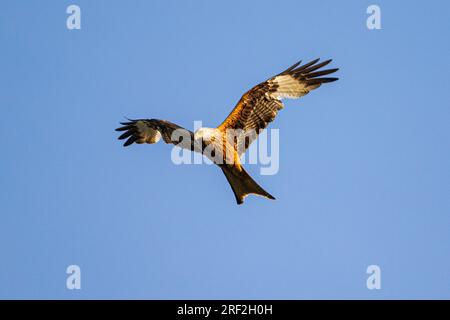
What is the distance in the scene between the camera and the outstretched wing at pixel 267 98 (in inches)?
528

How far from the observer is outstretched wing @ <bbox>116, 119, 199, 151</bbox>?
13.0m

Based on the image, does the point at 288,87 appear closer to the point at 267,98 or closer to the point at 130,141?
the point at 267,98

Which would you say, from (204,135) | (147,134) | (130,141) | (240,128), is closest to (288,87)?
(240,128)

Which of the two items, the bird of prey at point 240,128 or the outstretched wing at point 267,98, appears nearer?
the bird of prey at point 240,128

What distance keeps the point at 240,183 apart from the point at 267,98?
1.65 meters

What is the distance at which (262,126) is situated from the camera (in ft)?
44.6

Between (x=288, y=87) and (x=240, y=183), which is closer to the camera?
(x=240, y=183)

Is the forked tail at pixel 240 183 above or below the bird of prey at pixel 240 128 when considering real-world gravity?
below

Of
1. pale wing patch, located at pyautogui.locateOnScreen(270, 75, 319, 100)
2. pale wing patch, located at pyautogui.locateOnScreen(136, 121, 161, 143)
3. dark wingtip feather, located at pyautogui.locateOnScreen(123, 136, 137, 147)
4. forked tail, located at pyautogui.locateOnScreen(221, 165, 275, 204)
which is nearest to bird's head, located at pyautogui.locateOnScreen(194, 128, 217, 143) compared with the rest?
→ forked tail, located at pyautogui.locateOnScreen(221, 165, 275, 204)

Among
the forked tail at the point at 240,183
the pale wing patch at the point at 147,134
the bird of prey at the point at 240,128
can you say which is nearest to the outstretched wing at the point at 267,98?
the bird of prey at the point at 240,128

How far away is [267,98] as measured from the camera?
13711mm

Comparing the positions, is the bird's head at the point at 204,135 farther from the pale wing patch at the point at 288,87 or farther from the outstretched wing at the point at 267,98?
the pale wing patch at the point at 288,87
